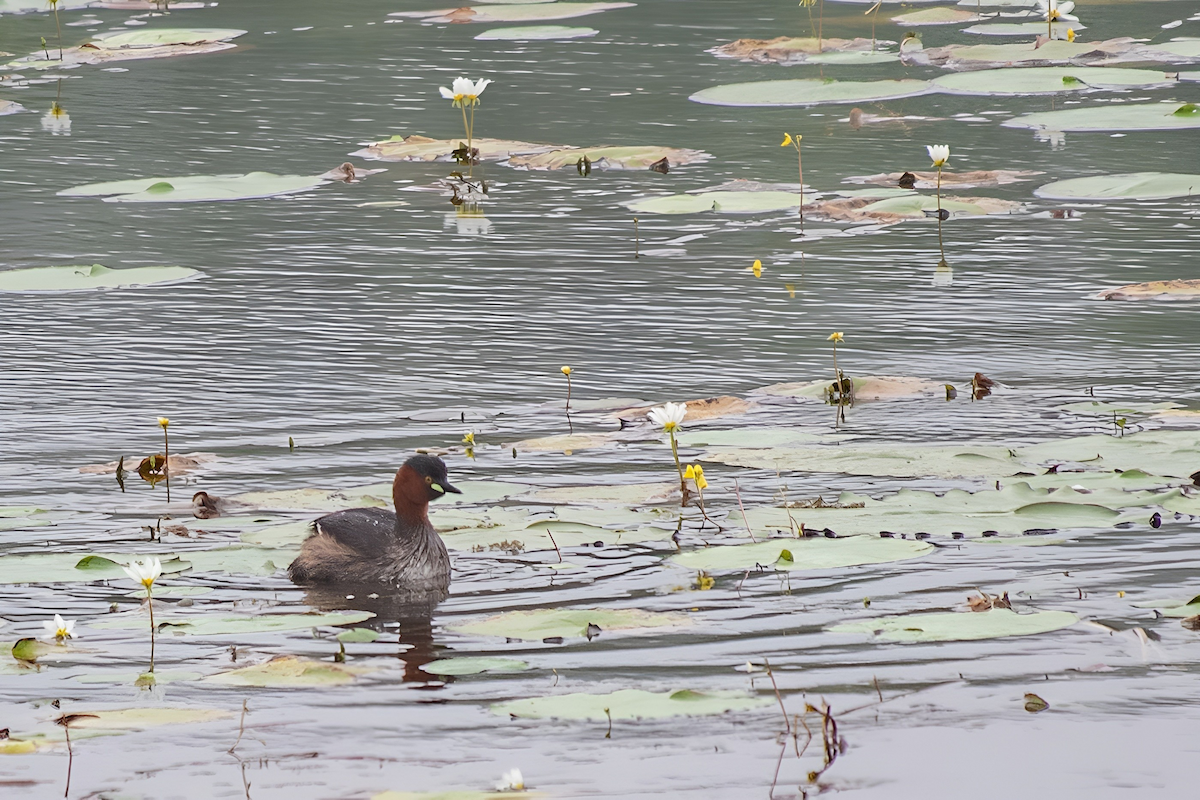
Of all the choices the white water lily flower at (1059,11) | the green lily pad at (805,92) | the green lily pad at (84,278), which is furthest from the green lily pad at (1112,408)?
the white water lily flower at (1059,11)

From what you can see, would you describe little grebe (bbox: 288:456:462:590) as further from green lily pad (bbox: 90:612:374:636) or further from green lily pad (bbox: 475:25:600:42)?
green lily pad (bbox: 475:25:600:42)

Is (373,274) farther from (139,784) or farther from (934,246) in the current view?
(139,784)

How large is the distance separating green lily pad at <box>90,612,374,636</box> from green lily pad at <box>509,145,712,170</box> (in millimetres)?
9125

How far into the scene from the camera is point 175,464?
23.9ft

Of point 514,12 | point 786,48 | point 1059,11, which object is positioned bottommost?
point 786,48

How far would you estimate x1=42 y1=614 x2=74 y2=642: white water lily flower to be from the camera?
520 centimetres

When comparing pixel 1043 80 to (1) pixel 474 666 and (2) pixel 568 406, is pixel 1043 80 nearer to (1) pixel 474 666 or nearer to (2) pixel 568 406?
(2) pixel 568 406

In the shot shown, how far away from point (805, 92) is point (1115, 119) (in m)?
3.18

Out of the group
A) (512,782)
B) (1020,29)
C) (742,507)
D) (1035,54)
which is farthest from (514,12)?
(512,782)

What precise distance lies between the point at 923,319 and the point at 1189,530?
12.2ft

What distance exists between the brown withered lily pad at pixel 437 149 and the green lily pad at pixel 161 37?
7.63m

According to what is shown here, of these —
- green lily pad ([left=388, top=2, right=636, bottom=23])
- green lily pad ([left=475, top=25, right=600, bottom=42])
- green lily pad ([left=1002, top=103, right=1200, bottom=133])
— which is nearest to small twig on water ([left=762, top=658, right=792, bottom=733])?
green lily pad ([left=1002, top=103, right=1200, bottom=133])

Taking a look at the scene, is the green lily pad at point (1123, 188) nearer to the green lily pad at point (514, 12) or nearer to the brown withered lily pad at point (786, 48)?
the brown withered lily pad at point (786, 48)

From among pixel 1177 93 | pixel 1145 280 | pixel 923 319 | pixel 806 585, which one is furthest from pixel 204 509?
pixel 1177 93
